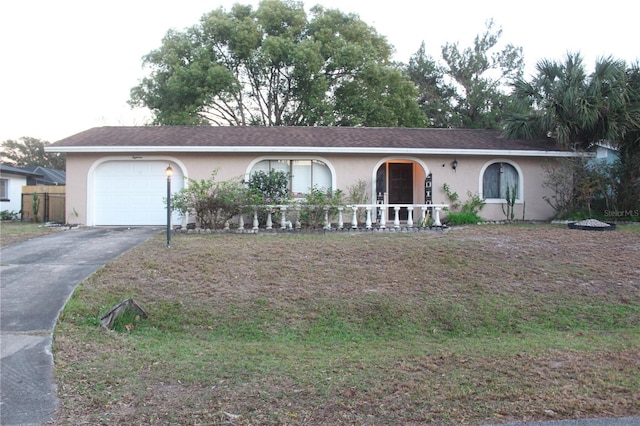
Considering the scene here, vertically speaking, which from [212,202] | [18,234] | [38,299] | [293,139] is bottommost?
[38,299]

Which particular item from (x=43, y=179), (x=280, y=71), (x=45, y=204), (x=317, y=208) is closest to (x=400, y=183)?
(x=317, y=208)

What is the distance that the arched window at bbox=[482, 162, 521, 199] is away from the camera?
14531 millimetres

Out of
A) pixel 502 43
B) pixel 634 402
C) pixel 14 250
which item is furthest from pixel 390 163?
pixel 502 43

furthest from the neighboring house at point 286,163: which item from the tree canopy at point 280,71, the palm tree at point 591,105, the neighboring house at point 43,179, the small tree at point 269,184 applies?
the neighboring house at point 43,179

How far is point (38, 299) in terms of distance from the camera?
252 inches

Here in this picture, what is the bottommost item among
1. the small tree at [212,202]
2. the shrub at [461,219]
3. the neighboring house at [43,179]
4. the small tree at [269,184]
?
the shrub at [461,219]

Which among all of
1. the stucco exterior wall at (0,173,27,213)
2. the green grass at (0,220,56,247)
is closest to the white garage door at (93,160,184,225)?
the green grass at (0,220,56,247)

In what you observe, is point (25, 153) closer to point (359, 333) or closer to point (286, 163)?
point (286, 163)

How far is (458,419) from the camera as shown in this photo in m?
3.45

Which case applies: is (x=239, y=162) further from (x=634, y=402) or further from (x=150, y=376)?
(x=634, y=402)

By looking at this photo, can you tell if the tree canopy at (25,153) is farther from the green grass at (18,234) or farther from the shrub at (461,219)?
the shrub at (461,219)

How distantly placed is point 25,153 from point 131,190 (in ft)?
142

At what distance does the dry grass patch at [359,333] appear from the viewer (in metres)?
3.70

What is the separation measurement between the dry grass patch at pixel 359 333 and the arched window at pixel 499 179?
429cm
